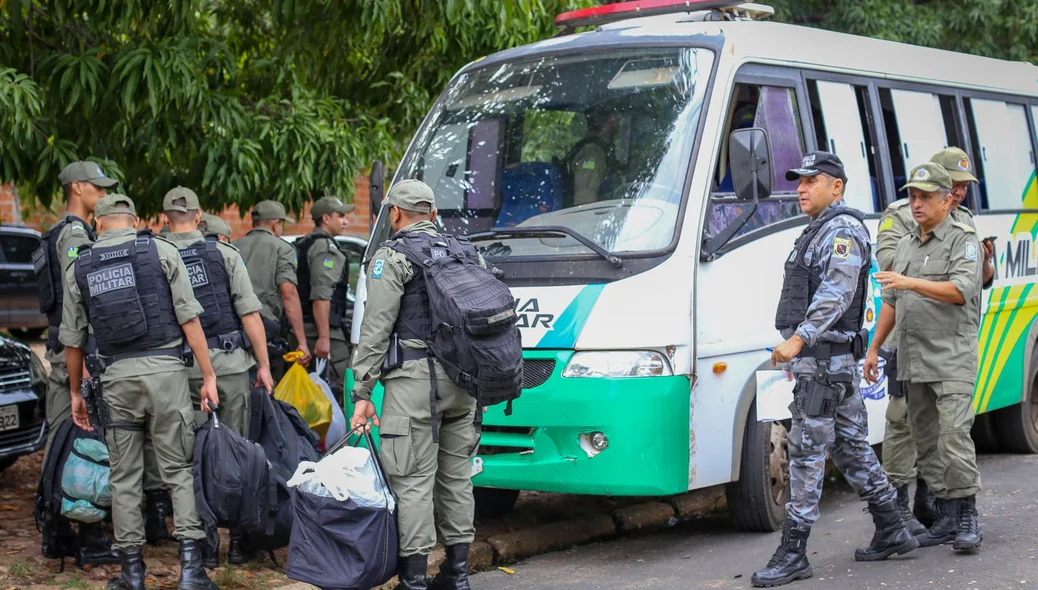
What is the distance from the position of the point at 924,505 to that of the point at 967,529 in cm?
52

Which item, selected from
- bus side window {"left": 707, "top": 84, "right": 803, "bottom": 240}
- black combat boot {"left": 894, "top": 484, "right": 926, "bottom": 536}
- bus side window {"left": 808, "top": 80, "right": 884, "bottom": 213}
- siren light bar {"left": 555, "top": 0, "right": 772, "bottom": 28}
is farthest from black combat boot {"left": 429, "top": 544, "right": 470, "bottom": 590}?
siren light bar {"left": 555, "top": 0, "right": 772, "bottom": 28}

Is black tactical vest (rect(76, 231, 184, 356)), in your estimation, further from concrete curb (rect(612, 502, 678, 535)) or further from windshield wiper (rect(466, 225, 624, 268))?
concrete curb (rect(612, 502, 678, 535))

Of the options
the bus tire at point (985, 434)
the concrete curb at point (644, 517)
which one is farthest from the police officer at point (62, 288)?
the bus tire at point (985, 434)

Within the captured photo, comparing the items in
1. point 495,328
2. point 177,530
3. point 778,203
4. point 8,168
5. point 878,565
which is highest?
point 8,168

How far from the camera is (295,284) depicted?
27.0 ft

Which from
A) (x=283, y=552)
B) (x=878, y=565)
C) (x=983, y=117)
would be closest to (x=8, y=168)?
(x=283, y=552)

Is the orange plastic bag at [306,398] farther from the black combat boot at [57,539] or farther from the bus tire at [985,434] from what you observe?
the bus tire at [985,434]

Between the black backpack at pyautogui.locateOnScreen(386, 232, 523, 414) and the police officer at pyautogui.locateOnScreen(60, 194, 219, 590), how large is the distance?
1.15 metres

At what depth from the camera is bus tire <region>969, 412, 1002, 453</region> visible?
955cm

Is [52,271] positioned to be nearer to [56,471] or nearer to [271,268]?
[56,471]

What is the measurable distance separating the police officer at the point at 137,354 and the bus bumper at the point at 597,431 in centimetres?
136

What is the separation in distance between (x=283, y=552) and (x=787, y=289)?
296 centimetres

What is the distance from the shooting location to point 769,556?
6.33 metres

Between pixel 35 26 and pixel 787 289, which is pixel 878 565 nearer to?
pixel 787 289
